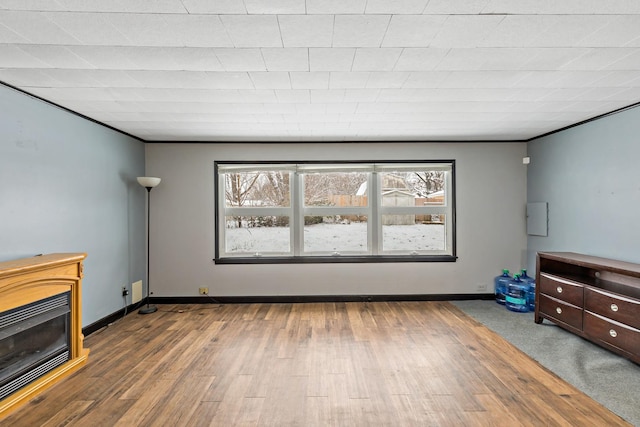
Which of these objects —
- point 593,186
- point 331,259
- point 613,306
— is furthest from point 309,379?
point 593,186

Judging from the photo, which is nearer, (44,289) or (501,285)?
(44,289)

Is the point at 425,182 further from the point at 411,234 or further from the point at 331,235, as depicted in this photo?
the point at 331,235

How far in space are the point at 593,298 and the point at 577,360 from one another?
648 mm

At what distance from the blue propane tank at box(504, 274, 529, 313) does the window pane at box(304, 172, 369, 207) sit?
234 centimetres

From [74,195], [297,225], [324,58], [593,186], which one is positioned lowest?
[297,225]

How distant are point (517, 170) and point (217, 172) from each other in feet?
14.6

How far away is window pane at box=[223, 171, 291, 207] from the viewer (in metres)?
4.91

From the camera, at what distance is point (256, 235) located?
16.2ft

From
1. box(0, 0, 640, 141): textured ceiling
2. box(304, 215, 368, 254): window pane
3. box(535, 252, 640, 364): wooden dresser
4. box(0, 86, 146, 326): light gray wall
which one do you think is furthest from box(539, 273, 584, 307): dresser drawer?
box(0, 86, 146, 326): light gray wall

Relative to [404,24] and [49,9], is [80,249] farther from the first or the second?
[404,24]

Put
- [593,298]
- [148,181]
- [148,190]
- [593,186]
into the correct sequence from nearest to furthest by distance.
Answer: [593,298], [593,186], [148,181], [148,190]

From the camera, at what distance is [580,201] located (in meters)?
3.89

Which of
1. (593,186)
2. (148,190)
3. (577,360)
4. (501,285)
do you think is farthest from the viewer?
(501,285)

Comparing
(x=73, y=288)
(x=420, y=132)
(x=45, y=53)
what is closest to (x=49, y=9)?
(x=45, y=53)
